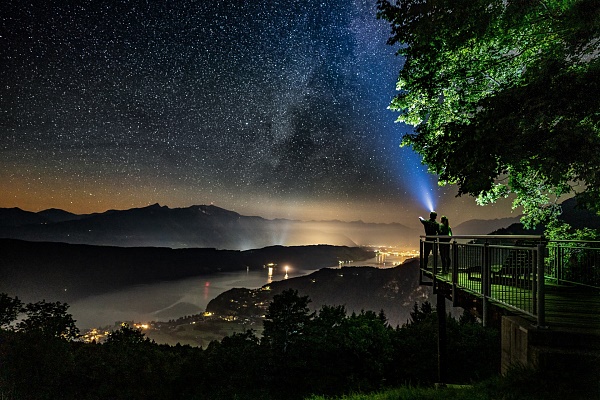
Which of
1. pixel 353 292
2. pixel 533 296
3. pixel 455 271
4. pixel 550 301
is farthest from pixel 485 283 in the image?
pixel 353 292

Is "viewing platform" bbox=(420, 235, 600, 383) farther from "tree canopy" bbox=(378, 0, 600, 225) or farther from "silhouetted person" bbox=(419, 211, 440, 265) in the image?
"tree canopy" bbox=(378, 0, 600, 225)

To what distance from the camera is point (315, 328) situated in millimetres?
20781

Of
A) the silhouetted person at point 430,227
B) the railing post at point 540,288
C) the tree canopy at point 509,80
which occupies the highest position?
the tree canopy at point 509,80

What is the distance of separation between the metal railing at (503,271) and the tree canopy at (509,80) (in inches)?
66.6

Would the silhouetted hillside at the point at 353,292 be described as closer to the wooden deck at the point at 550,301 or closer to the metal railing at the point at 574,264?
the metal railing at the point at 574,264

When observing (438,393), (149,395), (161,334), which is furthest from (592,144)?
(161,334)

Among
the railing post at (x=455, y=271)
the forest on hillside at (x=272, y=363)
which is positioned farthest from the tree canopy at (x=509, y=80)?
the forest on hillside at (x=272, y=363)

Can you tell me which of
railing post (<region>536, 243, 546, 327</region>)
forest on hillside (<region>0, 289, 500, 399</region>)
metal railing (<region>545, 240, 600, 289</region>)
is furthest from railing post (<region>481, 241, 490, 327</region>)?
forest on hillside (<region>0, 289, 500, 399</region>)

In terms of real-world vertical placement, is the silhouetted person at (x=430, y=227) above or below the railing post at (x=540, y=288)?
above

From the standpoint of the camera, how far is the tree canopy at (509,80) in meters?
7.91

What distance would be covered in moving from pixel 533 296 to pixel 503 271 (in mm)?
3175

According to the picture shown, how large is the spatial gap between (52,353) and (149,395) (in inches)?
296

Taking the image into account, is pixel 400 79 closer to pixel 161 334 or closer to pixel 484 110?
pixel 484 110

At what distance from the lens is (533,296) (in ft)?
19.5
